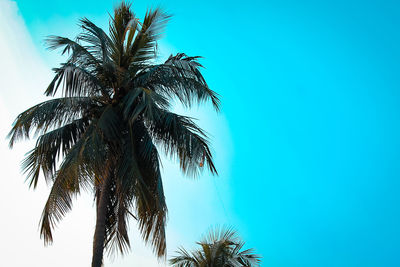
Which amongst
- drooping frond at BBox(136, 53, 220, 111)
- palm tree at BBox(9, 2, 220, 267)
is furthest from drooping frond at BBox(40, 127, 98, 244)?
drooping frond at BBox(136, 53, 220, 111)

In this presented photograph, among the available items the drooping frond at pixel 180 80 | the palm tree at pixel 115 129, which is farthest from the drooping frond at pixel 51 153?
the drooping frond at pixel 180 80

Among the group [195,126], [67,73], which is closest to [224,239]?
[195,126]

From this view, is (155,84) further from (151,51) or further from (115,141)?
(115,141)

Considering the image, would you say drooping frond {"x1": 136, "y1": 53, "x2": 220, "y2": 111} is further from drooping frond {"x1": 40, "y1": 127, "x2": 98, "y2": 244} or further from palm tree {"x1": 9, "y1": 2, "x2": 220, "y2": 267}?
drooping frond {"x1": 40, "y1": 127, "x2": 98, "y2": 244}

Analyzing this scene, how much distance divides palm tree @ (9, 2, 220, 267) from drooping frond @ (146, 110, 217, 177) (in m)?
0.03

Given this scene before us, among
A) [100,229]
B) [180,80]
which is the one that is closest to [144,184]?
[100,229]

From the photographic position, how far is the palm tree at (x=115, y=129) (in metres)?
10.8

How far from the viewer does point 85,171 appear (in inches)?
417

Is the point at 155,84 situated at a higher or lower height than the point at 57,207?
higher

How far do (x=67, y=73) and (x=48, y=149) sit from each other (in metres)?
2.19

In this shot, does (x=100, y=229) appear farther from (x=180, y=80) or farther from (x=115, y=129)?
(x=180, y=80)

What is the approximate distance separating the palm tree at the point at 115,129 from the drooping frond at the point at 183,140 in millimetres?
28

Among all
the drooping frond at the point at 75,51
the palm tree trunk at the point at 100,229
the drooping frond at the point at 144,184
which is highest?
the drooping frond at the point at 75,51

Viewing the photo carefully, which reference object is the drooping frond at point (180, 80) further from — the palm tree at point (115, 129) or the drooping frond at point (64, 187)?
the drooping frond at point (64, 187)
